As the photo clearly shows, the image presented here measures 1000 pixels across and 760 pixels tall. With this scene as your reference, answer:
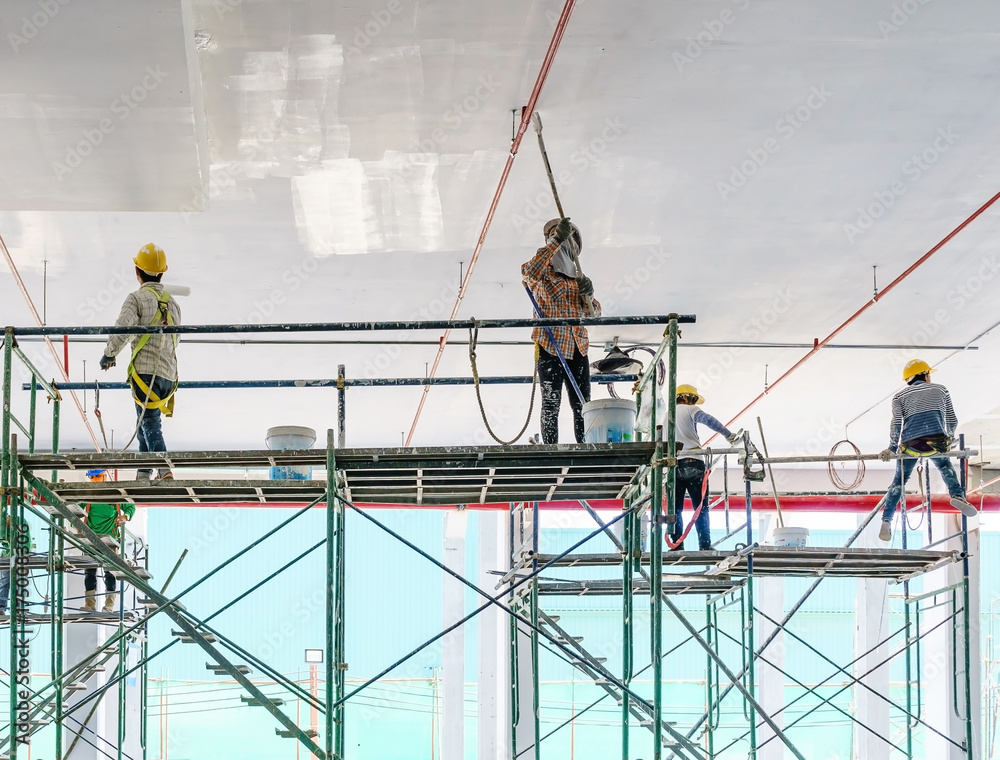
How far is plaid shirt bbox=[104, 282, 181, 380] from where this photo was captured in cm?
761

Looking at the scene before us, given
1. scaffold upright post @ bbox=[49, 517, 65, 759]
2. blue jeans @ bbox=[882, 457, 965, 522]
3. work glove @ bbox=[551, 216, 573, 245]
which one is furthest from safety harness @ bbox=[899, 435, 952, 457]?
scaffold upright post @ bbox=[49, 517, 65, 759]

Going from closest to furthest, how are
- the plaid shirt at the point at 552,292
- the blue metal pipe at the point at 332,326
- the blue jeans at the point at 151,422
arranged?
the blue metal pipe at the point at 332,326, the plaid shirt at the point at 552,292, the blue jeans at the point at 151,422

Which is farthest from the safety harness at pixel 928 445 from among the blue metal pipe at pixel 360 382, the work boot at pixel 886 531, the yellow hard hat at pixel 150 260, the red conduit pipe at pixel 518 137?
the yellow hard hat at pixel 150 260

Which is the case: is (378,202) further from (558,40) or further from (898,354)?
(898,354)

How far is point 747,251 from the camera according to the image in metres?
10.3

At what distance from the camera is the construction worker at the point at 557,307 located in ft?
25.1

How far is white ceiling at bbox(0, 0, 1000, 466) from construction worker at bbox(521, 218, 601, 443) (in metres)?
0.98

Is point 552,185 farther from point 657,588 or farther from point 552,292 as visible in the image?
point 657,588

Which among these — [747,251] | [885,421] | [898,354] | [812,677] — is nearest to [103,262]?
[747,251]

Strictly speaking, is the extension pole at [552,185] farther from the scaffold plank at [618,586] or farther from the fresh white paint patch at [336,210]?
the scaffold plank at [618,586]

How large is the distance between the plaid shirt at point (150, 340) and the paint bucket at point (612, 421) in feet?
10.0

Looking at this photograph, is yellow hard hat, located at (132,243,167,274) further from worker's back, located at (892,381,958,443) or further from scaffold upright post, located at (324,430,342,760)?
worker's back, located at (892,381,958,443)

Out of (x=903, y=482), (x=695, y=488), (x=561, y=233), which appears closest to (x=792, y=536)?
(x=695, y=488)

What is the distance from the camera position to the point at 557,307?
7727 mm
